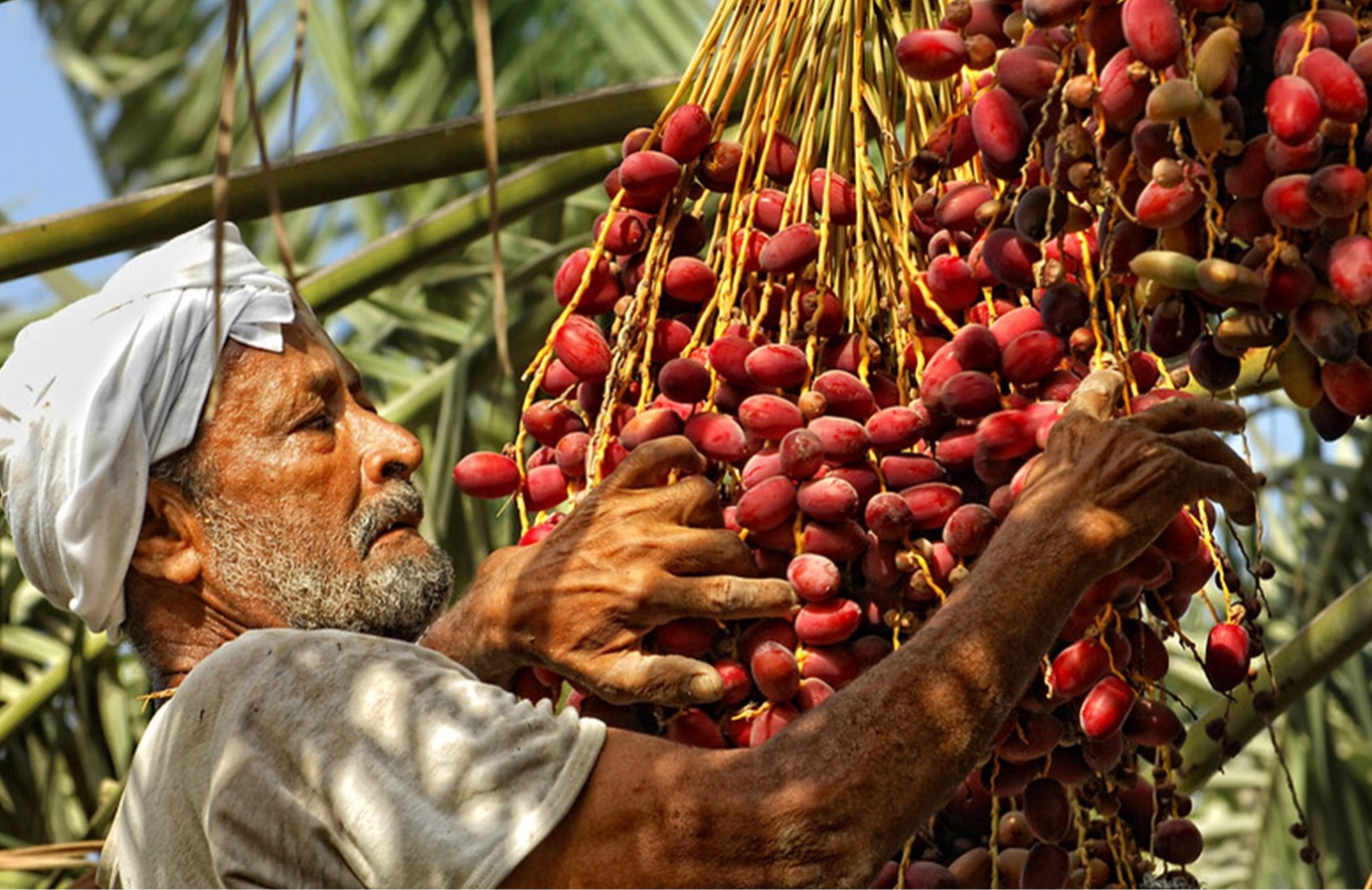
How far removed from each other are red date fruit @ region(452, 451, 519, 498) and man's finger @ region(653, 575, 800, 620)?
0.75 ft

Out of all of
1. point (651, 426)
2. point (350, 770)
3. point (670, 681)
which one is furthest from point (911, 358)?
point (350, 770)

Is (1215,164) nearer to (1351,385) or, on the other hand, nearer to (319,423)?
(1351,385)

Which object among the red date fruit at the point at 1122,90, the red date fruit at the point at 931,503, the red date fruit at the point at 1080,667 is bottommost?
the red date fruit at the point at 1080,667

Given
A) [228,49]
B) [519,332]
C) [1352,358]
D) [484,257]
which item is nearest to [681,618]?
[1352,358]

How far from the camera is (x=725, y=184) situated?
5.69 ft

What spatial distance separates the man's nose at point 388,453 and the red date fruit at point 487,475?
48 cm

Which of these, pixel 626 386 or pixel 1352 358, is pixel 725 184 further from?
pixel 1352 358

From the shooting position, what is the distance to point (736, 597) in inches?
62.1

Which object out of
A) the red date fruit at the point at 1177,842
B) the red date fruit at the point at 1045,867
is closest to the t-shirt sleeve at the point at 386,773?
the red date fruit at the point at 1045,867

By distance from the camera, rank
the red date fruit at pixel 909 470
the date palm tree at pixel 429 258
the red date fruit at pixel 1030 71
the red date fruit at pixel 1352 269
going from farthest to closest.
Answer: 1. the date palm tree at pixel 429 258
2. the red date fruit at pixel 909 470
3. the red date fruit at pixel 1030 71
4. the red date fruit at pixel 1352 269

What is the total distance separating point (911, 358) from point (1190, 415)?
22 cm

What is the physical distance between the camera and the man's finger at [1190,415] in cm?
151

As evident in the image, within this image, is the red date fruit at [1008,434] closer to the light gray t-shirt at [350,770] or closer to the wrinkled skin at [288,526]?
the light gray t-shirt at [350,770]

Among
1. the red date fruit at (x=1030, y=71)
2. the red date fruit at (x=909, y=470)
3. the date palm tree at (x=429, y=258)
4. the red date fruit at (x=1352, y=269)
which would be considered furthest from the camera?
the date palm tree at (x=429, y=258)
